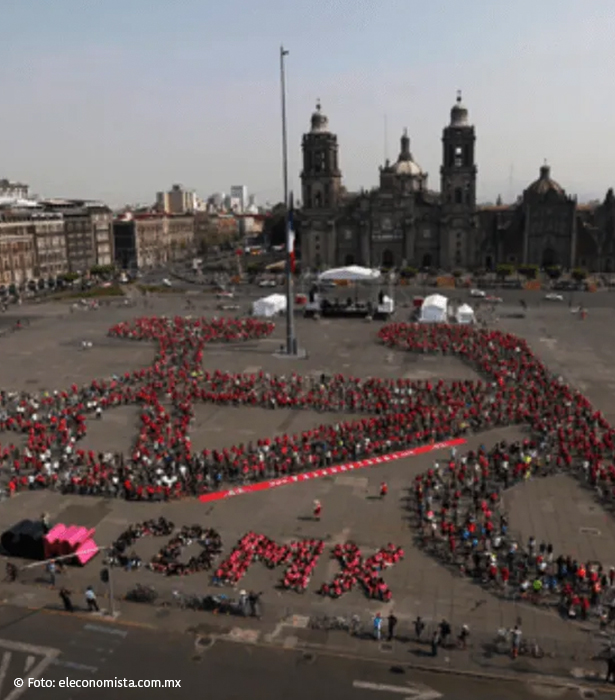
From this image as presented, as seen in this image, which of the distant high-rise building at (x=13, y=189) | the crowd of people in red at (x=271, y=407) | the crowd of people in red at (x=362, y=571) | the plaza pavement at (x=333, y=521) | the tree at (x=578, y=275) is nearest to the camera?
the plaza pavement at (x=333, y=521)

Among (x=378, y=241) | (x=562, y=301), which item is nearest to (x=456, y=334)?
(x=562, y=301)

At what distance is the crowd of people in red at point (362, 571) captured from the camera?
1977cm

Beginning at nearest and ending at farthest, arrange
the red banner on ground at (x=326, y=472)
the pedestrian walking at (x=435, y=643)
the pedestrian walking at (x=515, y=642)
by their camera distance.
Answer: the pedestrian walking at (x=515, y=642), the pedestrian walking at (x=435, y=643), the red banner on ground at (x=326, y=472)

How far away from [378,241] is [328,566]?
91.2 m

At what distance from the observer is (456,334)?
56812 mm

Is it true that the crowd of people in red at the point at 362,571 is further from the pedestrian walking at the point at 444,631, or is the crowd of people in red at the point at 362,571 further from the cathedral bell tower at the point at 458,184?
the cathedral bell tower at the point at 458,184

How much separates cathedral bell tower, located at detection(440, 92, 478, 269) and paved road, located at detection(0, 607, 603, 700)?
9557cm

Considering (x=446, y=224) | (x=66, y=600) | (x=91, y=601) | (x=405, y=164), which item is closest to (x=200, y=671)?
(x=91, y=601)

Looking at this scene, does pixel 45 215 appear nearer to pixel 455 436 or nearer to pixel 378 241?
pixel 378 241

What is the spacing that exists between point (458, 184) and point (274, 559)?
3679 inches

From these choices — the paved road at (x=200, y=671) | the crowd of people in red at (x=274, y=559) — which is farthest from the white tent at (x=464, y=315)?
the paved road at (x=200, y=671)

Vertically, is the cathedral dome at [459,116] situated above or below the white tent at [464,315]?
above

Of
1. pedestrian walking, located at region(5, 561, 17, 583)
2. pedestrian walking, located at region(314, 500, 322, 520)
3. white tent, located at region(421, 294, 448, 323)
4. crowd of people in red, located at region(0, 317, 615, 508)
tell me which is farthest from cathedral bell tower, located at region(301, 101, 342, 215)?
pedestrian walking, located at region(5, 561, 17, 583)

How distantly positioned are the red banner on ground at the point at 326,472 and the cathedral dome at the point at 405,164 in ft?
328
